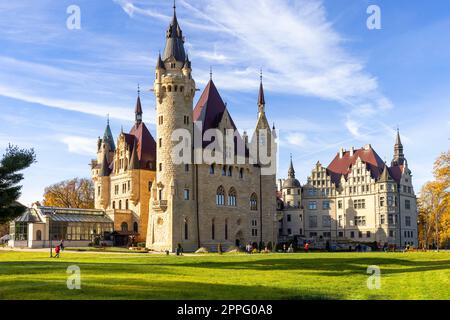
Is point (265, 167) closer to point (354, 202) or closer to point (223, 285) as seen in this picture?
point (354, 202)

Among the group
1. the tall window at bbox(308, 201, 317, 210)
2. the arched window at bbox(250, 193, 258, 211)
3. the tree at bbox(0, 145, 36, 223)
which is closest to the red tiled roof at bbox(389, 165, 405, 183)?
the tall window at bbox(308, 201, 317, 210)

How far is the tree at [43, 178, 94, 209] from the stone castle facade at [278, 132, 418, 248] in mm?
34385

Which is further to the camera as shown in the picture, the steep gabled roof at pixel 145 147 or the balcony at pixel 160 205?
the steep gabled roof at pixel 145 147

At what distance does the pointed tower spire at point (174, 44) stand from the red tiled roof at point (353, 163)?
38.6m

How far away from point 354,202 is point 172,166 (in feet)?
127

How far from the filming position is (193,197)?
67812 millimetres

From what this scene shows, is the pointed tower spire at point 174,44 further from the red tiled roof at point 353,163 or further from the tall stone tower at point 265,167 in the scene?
the red tiled roof at point 353,163

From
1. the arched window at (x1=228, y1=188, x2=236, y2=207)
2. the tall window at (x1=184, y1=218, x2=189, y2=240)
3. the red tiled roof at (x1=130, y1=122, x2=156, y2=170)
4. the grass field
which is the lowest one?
the grass field

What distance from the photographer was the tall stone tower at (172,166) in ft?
213

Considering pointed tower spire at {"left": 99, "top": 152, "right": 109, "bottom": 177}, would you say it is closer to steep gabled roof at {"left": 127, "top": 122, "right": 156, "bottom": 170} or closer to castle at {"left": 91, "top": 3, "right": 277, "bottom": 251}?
castle at {"left": 91, "top": 3, "right": 277, "bottom": 251}

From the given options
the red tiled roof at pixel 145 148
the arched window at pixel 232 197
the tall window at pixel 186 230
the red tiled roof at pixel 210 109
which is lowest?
the tall window at pixel 186 230

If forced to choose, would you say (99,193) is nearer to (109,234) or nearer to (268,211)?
(109,234)

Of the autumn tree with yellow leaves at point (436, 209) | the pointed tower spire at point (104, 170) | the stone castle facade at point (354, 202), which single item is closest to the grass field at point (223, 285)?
the autumn tree with yellow leaves at point (436, 209)

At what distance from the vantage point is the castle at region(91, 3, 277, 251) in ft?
216
